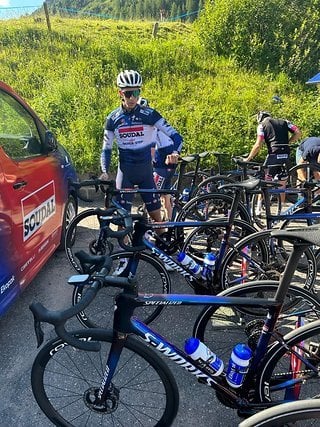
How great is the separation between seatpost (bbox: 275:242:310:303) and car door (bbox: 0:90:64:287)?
197 centimetres

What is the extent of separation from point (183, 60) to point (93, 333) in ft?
42.7

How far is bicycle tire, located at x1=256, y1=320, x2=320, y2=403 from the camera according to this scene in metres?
1.91

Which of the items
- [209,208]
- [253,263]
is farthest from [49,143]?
[253,263]

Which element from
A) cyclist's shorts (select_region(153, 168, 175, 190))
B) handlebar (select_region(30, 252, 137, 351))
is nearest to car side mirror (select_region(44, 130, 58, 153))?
cyclist's shorts (select_region(153, 168, 175, 190))

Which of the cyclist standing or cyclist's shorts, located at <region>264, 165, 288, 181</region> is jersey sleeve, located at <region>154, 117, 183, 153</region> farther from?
cyclist's shorts, located at <region>264, 165, 288, 181</region>

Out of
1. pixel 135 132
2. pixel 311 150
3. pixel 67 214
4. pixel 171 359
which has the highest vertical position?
pixel 135 132

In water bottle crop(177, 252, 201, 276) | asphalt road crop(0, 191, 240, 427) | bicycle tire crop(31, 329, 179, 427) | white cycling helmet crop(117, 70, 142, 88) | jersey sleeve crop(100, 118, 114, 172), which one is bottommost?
asphalt road crop(0, 191, 240, 427)

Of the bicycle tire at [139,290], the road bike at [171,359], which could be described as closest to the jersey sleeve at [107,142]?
the bicycle tire at [139,290]

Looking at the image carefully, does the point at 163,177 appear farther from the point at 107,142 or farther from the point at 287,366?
the point at 287,366

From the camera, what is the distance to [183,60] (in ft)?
43.2

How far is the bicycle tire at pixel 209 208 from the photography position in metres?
3.91

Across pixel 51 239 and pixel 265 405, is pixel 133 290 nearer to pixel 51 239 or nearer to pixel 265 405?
pixel 265 405

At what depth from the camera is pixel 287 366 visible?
2.11 m

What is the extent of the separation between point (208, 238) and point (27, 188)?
5.75ft
